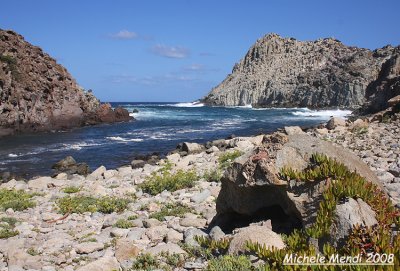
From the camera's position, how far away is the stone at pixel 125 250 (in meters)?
7.63

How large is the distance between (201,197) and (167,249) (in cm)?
455

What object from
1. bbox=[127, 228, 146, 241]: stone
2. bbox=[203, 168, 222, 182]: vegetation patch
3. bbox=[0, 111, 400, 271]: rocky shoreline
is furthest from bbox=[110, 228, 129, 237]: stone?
bbox=[203, 168, 222, 182]: vegetation patch

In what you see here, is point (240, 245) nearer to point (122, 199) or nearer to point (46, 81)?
point (122, 199)

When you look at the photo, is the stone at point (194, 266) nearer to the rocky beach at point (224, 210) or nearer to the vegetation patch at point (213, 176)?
the rocky beach at point (224, 210)

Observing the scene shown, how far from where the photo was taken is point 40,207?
41.6 ft

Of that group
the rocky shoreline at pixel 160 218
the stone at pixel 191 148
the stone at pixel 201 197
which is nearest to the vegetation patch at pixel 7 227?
the rocky shoreline at pixel 160 218

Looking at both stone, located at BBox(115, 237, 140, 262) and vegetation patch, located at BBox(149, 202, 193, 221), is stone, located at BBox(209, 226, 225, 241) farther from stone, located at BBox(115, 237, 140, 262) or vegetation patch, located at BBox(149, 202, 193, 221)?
vegetation patch, located at BBox(149, 202, 193, 221)

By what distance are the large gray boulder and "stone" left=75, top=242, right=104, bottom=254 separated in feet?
9.92

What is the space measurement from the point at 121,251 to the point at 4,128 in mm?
42245

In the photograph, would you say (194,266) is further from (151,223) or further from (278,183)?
(151,223)

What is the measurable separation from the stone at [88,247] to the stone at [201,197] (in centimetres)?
408

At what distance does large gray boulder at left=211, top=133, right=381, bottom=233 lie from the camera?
7039 mm

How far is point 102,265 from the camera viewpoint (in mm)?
7117

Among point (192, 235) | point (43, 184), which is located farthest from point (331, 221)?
point (43, 184)
